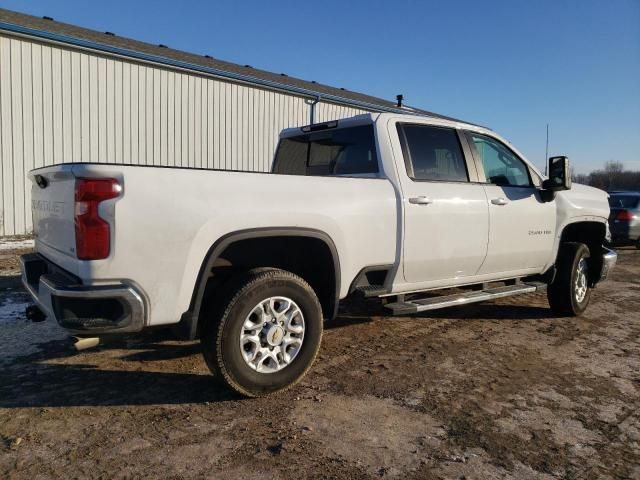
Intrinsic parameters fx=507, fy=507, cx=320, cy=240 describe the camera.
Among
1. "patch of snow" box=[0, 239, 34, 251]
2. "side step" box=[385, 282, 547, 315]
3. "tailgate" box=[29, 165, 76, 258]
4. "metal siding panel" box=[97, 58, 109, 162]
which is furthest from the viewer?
"metal siding panel" box=[97, 58, 109, 162]

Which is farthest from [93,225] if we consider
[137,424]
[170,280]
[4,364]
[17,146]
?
[17,146]

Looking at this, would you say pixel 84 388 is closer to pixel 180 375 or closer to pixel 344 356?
pixel 180 375

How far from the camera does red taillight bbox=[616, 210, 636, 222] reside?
13.2 meters

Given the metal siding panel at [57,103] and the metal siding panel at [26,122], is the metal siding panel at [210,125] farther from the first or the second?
the metal siding panel at [26,122]

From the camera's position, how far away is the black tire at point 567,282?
567cm

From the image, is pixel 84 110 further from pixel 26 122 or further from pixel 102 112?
pixel 26 122

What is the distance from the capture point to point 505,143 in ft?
17.5

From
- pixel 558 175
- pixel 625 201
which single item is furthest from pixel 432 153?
pixel 625 201

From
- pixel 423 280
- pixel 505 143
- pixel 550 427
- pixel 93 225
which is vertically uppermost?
pixel 505 143

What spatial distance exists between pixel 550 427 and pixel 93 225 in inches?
115

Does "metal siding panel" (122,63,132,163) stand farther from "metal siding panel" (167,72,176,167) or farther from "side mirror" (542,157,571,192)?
"side mirror" (542,157,571,192)

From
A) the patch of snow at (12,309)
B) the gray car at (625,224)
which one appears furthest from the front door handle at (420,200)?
the gray car at (625,224)

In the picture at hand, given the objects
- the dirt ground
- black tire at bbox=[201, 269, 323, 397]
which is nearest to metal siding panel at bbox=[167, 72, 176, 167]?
the dirt ground

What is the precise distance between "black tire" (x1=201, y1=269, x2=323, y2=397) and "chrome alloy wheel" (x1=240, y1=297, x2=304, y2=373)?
0.11ft
